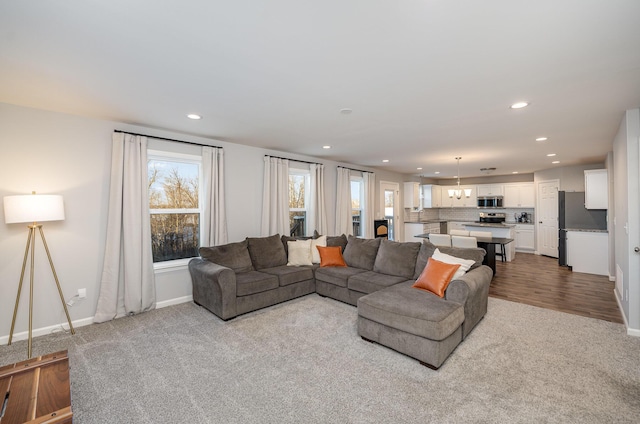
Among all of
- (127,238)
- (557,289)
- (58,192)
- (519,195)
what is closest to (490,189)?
(519,195)

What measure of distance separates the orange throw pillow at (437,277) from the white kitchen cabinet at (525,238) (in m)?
7.08

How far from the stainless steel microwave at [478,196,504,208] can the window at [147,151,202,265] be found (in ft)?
29.0

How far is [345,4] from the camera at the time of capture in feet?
5.13

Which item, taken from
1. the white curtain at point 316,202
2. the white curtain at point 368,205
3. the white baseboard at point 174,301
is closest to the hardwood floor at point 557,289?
the white curtain at point 368,205

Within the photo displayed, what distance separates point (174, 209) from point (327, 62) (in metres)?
3.34

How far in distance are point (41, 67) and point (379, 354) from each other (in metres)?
3.83

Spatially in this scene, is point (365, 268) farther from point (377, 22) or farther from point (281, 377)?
point (377, 22)

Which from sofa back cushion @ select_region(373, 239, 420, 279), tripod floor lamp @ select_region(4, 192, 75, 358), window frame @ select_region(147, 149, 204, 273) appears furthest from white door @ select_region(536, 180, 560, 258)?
tripod floor lamp @ select_region(4, 192, 75, 358)

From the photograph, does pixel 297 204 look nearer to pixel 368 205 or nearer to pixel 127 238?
pixel 368 205

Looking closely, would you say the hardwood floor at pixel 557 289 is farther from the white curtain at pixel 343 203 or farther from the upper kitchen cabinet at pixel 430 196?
the upper kitchen cabinet at pixel 430 196

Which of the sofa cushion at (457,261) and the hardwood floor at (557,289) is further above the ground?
the sofa cushion at (457,261)

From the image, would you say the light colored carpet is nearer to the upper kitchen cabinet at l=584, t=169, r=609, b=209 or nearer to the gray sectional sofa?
the gray sectional sofa

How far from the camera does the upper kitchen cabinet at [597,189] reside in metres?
5.68

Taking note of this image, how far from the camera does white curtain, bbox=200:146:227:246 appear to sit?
173 inches
